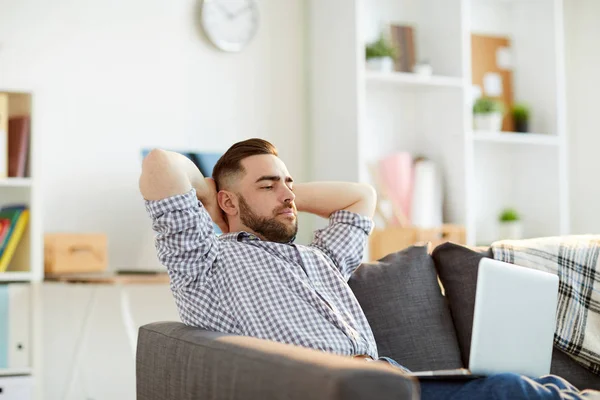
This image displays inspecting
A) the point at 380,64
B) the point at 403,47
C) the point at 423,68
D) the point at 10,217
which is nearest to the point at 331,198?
the point at 10,217

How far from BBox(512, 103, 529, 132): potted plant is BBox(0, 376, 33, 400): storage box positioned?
9.48 ft

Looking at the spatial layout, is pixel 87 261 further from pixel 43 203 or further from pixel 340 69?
pixel 340 69

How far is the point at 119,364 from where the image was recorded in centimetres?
385

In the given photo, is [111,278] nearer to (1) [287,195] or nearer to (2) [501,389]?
(1) [287,195]

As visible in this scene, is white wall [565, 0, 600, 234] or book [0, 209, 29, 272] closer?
book [0, 209, 29, 272]

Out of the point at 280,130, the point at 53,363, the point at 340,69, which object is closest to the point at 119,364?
the point at 53,363

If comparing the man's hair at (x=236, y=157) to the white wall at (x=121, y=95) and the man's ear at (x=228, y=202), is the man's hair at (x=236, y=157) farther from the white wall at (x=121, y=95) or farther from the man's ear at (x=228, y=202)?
the white wall at (x=121, y=95)

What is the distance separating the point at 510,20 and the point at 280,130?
1643 millimetres

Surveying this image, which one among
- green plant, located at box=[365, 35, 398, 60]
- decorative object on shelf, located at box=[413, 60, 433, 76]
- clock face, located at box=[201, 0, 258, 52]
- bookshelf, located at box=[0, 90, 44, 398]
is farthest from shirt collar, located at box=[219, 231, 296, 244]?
decorative object on shelf, located at box=[413, 60, 433, 76]

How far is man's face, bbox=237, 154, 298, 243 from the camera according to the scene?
2252 millimetres

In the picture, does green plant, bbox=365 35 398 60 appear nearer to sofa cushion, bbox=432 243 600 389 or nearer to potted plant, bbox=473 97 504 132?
potted plant, bbox=473 97 504 132

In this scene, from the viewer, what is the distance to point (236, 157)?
2.31 metres

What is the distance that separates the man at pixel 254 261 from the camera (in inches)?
80.3

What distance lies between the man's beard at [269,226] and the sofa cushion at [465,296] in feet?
1.66
